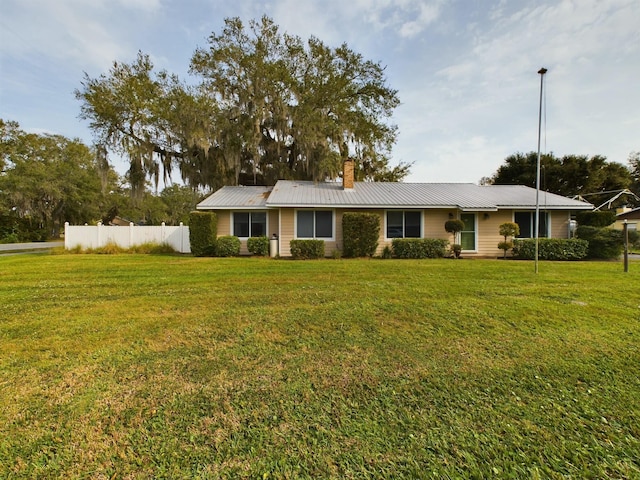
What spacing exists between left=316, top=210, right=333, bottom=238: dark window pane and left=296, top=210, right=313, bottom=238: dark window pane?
0.99 feet

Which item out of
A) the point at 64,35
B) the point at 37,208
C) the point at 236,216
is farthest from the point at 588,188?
the point at 37,208

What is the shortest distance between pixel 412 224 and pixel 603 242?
24.1 feet

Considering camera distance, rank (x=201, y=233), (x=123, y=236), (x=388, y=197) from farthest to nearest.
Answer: (x=123, y=236) → (x=388, y=197) → (x=201, y=233)

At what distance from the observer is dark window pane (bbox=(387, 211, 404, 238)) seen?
12.7 meters

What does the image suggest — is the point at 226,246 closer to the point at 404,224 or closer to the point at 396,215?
the point at 396,215

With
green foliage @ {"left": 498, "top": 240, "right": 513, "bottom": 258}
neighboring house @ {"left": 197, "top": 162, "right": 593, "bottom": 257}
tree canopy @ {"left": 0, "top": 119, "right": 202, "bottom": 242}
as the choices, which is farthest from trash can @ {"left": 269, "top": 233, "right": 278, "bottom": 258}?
tree canopy @ {"left": 0, "top": 119, "right": 202, "bottom": 242}

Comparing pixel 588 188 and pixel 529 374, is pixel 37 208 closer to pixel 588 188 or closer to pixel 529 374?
pixel 529 374

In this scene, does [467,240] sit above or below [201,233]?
below

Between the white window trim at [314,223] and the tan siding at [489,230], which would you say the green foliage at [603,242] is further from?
the white window trim at [314,223]

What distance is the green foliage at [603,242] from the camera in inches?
449

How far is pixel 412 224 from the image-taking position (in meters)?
12.8

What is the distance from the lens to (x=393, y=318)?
4.32m

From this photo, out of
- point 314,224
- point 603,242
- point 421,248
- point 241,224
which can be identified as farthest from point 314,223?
point 603,242

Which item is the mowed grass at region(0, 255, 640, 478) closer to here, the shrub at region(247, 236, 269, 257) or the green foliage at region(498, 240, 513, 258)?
the green foliage at region(498, 240, 513, 258)
